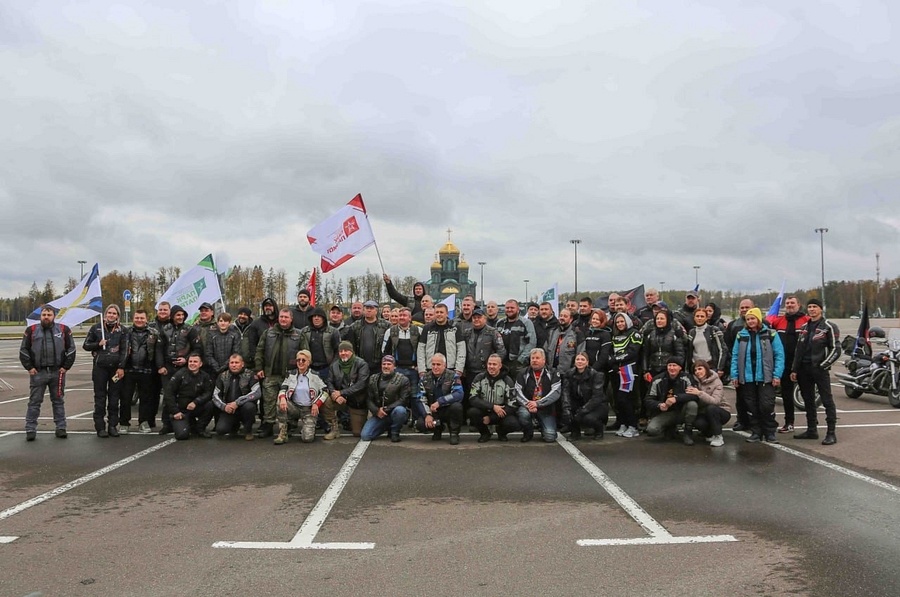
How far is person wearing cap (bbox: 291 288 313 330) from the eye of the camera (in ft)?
33.4

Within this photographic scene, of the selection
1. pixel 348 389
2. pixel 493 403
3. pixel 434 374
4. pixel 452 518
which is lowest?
pixel 452 518

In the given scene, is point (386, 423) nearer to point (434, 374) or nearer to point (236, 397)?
point (434, 374)

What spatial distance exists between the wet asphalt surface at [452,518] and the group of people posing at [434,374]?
0.49 metres

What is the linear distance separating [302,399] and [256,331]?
1.60 m

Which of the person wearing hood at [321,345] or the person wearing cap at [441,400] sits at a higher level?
the person wearing hood at [321,345]

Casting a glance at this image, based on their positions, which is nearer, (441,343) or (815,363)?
(815,363)

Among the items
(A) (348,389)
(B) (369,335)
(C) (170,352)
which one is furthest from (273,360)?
(C) (170,352)

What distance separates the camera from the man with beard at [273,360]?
9305 mm

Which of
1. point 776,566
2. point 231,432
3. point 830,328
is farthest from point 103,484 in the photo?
point 830,328

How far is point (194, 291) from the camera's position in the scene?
1352cm

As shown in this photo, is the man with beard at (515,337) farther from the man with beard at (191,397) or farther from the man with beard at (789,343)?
the man with beard at (191,397)

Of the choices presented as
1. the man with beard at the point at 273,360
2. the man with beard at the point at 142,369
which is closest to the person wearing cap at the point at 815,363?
the man with beard at the point at 273,360

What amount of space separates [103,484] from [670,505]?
6008 millimetres

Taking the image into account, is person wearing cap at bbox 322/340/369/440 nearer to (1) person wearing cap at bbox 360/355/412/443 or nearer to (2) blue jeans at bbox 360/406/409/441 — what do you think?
(1) person wearing cap at bbox 360/355/412/443
